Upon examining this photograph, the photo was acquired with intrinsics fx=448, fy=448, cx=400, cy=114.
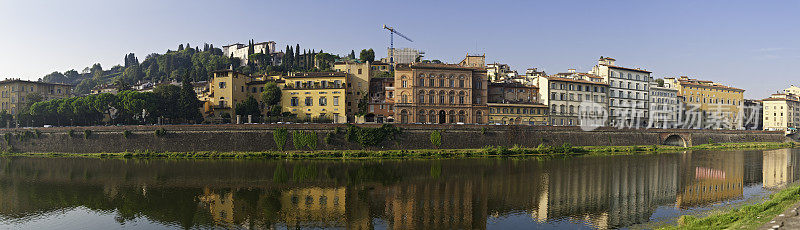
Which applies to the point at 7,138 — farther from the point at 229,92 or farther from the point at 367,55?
the point at 367,55

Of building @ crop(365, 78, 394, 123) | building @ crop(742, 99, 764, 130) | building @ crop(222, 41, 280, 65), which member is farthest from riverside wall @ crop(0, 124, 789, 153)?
building @ crop(222, 41, 280, 65)

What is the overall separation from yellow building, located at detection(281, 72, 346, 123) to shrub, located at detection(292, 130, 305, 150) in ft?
42.2

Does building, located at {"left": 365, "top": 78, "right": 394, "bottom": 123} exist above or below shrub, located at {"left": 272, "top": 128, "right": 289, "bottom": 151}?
above

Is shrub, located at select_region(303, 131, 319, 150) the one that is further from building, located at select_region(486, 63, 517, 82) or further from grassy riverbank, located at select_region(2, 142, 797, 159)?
building, located at select_region(486, 63, 517, 82)

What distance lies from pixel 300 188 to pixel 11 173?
114 feet

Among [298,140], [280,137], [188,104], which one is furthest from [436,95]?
[188,104]

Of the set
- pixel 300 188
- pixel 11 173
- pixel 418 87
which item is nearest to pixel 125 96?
pixel 11 173

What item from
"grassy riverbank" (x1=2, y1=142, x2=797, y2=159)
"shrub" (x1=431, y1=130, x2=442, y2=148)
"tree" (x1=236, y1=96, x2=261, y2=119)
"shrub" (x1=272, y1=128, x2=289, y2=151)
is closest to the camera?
"grassy riverbank" (x1=2, y1=142, x2=797, y2=159)

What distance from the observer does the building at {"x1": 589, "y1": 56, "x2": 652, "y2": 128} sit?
83.6 m

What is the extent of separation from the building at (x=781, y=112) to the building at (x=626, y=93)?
46.6 metres

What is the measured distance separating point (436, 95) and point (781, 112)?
9675 centimetres

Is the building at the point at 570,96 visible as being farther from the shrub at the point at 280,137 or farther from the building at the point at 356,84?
the shrub at the point at 280,137

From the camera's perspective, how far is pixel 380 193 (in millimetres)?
32031

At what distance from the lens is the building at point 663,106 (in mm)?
89750
